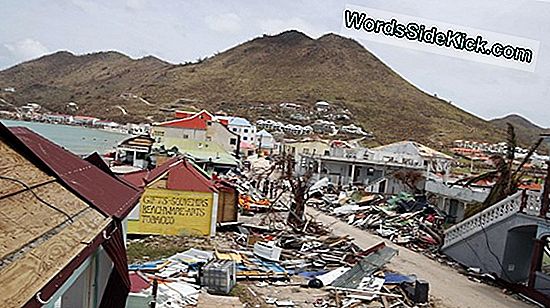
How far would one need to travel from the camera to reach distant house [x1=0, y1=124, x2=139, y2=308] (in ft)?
8.12

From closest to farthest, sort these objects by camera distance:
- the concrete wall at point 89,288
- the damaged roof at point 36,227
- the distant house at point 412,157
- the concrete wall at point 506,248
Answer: the damaged roof at point 36,227 → the concrete wall at point 89,288 → the concrete wall at point 506,248 → the distant house at point 412,157

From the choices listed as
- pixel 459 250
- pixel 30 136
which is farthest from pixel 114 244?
pixel 459 250

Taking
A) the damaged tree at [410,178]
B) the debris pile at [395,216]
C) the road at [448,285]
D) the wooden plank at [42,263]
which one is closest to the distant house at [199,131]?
the debris pile at [395,216]

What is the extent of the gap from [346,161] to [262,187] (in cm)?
954

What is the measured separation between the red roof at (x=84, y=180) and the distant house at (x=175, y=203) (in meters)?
11.2

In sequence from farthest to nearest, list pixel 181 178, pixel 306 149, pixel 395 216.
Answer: pixel 306 149
pixel 395 216
pixel 181 178

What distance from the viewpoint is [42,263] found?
263 cm

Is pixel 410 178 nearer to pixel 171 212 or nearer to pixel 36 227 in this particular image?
pixel 171 212

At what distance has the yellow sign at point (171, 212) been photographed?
17.2 m

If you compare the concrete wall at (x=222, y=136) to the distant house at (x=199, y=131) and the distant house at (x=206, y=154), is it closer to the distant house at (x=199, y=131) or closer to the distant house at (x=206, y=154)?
the distant house at (x=199, y=131)

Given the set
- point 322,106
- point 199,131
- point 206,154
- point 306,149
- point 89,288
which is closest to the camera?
point 89,288

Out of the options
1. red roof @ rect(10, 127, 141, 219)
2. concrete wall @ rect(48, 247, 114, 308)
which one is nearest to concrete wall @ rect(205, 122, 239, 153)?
red roof @ rect(10, 127, 141, 219)

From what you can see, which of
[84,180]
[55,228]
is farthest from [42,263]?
[84,180]

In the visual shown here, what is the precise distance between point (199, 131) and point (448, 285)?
3492cm
